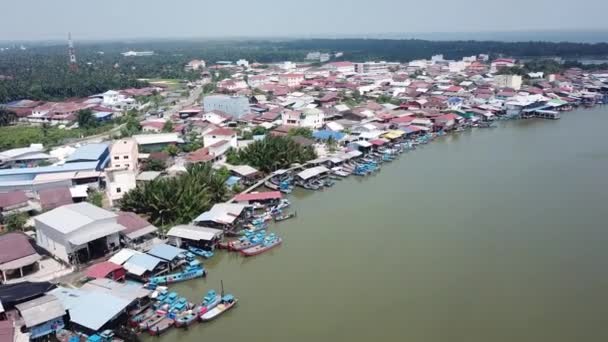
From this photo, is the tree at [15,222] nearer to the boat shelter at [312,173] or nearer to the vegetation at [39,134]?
the boat shelter at [312,173]

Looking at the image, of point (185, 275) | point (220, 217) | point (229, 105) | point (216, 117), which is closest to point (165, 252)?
point (185, 275)

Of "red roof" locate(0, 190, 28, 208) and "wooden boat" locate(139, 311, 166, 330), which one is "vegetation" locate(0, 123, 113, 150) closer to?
"red roof" locate(0, 190, 28, 208)

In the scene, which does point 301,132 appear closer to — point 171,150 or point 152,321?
point 171,150

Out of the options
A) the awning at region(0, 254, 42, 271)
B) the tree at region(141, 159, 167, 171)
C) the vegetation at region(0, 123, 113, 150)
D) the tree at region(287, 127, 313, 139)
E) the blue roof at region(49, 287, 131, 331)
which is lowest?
the blue roof at region(49, 287, 131, 331)

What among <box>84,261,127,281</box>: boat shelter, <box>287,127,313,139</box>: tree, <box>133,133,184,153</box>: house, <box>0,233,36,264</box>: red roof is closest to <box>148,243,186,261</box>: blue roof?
<box>84,261,127,281</box>: boat shelter

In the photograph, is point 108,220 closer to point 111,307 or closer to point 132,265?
point 132,265
